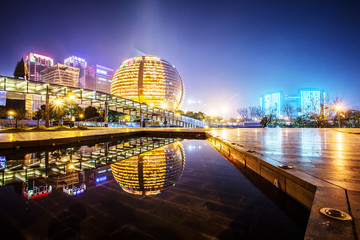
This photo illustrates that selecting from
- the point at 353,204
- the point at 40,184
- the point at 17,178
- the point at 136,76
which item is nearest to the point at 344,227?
the point at 353,204

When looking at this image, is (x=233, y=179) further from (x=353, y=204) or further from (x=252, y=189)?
(x=353, y=204)

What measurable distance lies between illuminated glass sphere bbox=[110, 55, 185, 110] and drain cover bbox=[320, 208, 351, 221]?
101079mm

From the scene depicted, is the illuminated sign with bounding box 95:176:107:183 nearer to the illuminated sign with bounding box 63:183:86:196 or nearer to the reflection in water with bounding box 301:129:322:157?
the illuminated sign with bounding box 63:183:86:196

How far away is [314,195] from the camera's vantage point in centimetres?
241

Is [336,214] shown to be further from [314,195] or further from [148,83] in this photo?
[148,83]

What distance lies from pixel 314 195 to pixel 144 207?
2.55 metres

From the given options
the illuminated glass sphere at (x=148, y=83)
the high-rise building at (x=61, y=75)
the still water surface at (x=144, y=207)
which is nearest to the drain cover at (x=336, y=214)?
the still water surface at (x=144, y=207)

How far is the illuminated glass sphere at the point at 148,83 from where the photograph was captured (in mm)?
104188

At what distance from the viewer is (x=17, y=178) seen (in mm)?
4527

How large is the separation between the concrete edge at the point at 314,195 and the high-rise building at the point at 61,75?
197569mm

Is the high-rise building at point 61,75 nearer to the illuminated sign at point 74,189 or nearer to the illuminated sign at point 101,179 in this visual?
the illuminated sign at point 101,179

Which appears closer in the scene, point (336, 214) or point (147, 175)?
point (336, 214)

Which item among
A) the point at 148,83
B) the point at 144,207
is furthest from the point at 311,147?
the point at 148,83

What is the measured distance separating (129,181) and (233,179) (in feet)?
8.38
